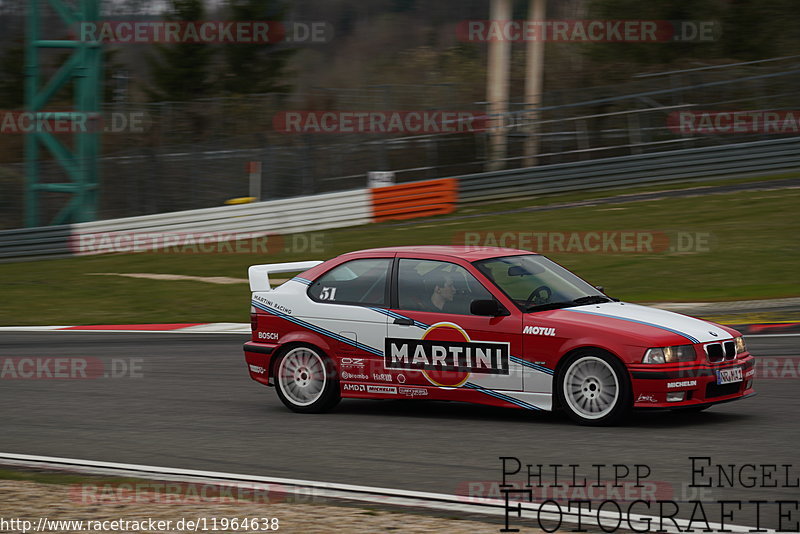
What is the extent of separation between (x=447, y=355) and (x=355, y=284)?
118cm

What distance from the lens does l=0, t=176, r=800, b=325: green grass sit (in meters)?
17.5

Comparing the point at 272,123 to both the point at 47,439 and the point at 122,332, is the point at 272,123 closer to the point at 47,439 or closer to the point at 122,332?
the point at 122,332

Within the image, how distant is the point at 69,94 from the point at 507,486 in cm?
4775

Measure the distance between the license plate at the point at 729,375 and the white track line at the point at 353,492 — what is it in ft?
9.32

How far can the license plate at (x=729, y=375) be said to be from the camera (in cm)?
828

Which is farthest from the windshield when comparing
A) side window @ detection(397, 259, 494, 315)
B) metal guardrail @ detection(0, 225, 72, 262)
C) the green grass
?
metal guardrail @ detection(0, 225, 72, 262)

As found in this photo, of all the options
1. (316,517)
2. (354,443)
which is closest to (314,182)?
(354,443)

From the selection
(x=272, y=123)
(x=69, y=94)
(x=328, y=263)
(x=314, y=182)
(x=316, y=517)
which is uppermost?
(x=69, y=94)

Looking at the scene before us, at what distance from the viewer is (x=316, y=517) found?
19.3 ft

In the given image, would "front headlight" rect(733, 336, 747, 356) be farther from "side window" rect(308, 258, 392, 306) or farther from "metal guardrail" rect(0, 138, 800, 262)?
"metal guardrail" rect(0, 138, 800, 262)

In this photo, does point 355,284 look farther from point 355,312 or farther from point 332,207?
point 332,207

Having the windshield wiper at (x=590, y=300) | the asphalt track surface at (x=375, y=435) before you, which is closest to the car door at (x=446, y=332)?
the asphalt track surface at (x=375, y=435)

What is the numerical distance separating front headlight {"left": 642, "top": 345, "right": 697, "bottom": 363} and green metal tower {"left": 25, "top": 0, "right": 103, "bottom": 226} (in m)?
24.3

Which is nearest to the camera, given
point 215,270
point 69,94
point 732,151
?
point 215,270
